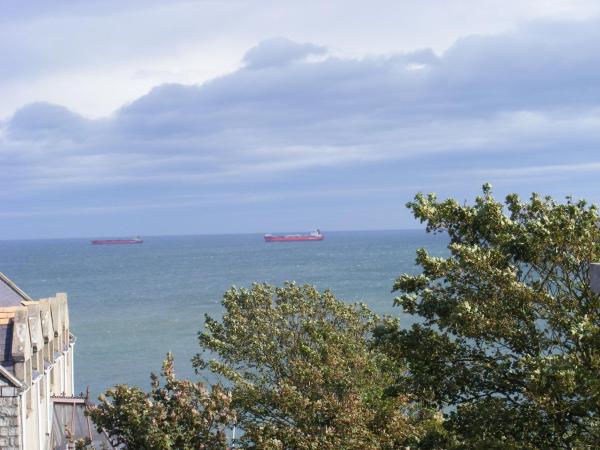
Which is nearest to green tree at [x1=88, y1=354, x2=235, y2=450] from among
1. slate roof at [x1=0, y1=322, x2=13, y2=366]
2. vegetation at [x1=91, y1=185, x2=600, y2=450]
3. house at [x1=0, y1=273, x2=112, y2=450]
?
vegetation at [x1=91, y1=185, x2=600, y2=450]

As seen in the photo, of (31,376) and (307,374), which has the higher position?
(31,376)

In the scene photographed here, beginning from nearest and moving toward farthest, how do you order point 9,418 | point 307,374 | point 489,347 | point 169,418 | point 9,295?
1. point 169,418
2. point 489,347
3. point 9,418
4. point 307,374
5. point 9,295

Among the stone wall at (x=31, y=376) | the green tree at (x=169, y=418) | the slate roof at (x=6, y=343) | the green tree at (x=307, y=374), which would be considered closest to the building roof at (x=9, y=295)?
the stone wall at (x=31, y=376)

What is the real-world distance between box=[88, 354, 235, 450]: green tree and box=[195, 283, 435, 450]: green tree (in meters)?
1.94

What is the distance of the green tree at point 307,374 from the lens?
24.3m

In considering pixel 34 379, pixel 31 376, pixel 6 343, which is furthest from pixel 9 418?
pixel 6 343

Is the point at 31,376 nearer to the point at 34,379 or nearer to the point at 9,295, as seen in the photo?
the point at 34,379

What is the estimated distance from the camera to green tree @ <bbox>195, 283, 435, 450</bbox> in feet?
79.7

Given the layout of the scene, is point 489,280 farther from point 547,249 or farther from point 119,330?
point 119,330

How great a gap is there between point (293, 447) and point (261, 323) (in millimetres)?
10548

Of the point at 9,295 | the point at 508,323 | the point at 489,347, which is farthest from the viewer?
the point at 9,295

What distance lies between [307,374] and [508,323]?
404 inches

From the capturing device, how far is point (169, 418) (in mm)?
19234

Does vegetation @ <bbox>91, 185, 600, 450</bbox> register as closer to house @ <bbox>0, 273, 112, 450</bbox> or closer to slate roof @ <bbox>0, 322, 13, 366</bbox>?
house @ <bbox>0, 273, 112, 450</bbox>
